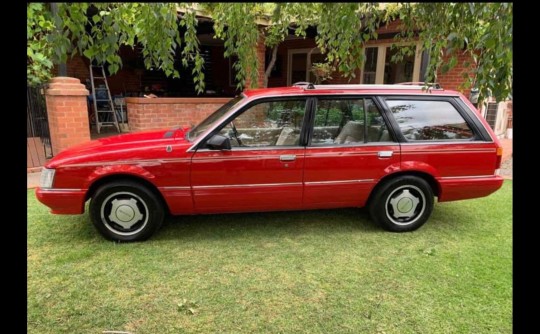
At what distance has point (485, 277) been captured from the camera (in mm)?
3328

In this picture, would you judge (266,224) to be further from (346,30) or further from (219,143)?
(346,30)

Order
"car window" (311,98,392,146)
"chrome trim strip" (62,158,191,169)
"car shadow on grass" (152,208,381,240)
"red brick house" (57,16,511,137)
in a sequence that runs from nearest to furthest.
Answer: "chrome trim strip" (62,158,191,169) → "car window" (311,98,392,146) → "car shadow on grass" (152,208,381,240) → "red brick house" (57,16,511,137)

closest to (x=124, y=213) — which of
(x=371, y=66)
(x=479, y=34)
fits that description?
A: (x=479, y=34)

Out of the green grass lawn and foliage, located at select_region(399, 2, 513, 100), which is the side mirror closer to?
the green grass lawn

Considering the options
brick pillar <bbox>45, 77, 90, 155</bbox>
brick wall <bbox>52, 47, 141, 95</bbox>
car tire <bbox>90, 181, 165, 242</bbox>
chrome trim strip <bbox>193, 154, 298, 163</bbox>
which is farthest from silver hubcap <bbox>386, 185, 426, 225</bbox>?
brick wall <bbox>52, 47, 141, 95</bbox>

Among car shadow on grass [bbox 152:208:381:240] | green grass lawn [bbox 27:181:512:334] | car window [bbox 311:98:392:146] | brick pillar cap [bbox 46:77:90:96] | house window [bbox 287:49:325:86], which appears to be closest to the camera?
green grass lawn [bbox 27:181:512:334]

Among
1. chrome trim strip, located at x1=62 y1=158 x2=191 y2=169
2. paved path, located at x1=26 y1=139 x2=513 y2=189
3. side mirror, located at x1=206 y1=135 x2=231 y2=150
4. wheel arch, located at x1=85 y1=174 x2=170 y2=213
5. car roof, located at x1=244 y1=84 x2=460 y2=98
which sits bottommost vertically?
paved path, located at x1=26 y1=139 x2=513 y2=189

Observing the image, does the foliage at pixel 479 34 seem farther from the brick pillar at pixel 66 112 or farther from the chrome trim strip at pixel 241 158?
the brick pillar at pixel 66 112

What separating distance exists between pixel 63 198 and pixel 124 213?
60 centimetres

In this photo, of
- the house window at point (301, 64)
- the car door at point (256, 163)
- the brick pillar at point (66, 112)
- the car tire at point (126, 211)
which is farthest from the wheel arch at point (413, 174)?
the house window at point (301, 64)

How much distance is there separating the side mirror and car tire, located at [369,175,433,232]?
179 cm

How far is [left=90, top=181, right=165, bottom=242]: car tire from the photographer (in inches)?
147

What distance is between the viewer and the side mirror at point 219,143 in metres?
3.68

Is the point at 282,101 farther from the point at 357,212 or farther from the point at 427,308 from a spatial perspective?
the point at 427,308
